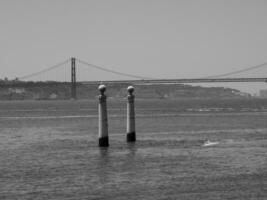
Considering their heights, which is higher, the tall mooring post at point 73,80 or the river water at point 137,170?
the tall mooring post at point 73,80

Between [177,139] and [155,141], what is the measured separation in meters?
1.85

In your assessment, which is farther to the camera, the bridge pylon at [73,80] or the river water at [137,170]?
the bridge pylon at [73,80]

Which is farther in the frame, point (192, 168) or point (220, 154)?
point (220, 154)

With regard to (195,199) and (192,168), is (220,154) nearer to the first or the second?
(192,168)

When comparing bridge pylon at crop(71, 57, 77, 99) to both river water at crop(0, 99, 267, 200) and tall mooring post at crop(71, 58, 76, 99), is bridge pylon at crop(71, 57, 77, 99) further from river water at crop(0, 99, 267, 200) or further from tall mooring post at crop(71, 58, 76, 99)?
river water at crop(0, 99, 267, 200)

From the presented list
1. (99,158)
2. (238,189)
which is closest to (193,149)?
(99,158)

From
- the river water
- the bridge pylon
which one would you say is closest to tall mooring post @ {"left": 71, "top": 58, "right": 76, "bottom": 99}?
the bridge pylon

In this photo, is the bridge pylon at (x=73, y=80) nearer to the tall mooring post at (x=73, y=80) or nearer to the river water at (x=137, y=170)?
the tall mooring post at (x=73, y=80)

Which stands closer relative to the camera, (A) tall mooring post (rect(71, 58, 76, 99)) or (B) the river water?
(B) the river water

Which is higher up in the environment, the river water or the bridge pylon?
the bridge pylon

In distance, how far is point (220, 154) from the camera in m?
26.6

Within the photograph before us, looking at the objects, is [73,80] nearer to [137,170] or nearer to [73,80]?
[73,80]

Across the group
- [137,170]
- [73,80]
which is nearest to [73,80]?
[73,80]

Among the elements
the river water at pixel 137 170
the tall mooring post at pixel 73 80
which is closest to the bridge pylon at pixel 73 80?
the tall mooring post at pixel 73 80
